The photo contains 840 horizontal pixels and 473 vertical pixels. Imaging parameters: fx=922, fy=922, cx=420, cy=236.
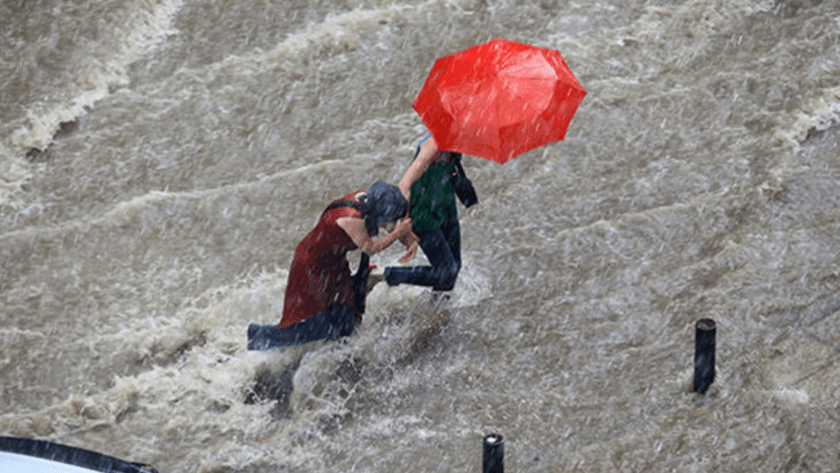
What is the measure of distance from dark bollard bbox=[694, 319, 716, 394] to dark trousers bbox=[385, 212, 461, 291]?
5.45 ft

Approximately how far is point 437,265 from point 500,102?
1238mm

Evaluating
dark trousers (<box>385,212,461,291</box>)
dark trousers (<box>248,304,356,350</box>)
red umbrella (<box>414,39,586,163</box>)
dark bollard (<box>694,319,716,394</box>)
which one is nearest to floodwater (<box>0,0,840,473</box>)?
dark bollard (<box>694,319,716,394</box>)

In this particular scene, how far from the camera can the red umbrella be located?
219 inches

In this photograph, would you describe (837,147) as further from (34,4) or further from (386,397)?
(34,4)

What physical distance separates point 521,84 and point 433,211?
→ 0.97 m

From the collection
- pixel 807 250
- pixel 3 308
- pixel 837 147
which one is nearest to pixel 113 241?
pixel 3 308

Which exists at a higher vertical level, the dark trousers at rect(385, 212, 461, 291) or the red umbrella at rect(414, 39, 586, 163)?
the red umbrella at rect(414, 39, 586, 163)

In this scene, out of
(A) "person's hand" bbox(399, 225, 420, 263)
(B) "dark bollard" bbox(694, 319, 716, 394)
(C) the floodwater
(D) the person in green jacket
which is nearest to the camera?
(B) "dark bollard" bbox(694, 319, 716, 394)

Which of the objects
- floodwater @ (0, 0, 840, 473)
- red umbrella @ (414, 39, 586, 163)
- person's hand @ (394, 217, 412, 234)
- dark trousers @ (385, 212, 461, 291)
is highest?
red umbrella @ (414, 39, 586, 163)

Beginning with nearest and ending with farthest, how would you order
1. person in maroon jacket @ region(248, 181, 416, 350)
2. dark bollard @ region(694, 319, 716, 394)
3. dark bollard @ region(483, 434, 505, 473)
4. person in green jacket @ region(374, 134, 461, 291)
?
1. dark bollard @ region(483, 434, 505, 473)
2. person in maroon jacket @ region(248, 181, 416, 350)
3. dark bollard @ region(694, 319, 716, 394)
4. person in green jacket @ region(374, 134, 461, 291)

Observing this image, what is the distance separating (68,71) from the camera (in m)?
9.45

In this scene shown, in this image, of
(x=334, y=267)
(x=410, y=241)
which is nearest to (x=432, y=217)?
(x=410, y=241)

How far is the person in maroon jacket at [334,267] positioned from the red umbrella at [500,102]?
21.8 inches

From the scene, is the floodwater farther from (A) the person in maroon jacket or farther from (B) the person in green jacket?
(B) the person in green jacket
